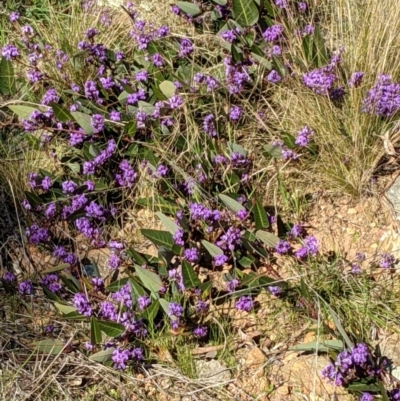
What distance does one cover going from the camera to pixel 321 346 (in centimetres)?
212

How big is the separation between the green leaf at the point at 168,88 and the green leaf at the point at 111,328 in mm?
987

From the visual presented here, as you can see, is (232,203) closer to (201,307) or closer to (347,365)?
(201,307)

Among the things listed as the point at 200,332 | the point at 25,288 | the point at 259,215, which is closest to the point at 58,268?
the point at 25,288

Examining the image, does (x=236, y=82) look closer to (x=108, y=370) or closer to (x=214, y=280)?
(x=214, y=280)

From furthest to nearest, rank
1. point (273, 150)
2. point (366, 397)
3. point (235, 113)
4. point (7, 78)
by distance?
point (7, 78) → point (235, 113) → point (273, 150) → point (366, 397)

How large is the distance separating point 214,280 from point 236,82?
0.79m

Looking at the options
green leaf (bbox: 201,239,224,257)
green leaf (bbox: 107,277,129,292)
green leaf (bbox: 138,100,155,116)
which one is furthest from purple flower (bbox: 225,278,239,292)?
green leaf (bbox: 138,100,155,116)

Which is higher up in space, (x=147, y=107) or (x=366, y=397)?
(x=147, y=107)

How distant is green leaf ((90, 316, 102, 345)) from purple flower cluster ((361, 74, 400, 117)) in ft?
3.80

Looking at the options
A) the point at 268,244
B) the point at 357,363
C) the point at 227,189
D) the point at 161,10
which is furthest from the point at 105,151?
the point at 357,363

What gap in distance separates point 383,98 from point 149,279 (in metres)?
1.00

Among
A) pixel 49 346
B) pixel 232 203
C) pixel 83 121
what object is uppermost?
pixel 83 121

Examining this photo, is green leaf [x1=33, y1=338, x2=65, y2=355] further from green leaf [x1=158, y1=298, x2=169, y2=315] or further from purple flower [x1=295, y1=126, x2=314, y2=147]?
purple flower [x1=295, y1=126, x2=314, y2=147]

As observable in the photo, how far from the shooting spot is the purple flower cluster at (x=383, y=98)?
7.89 ft
